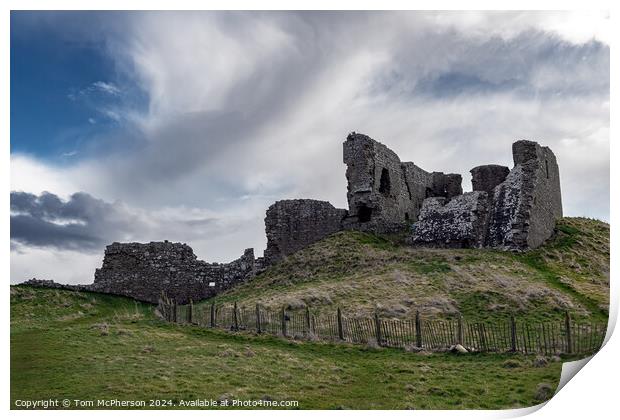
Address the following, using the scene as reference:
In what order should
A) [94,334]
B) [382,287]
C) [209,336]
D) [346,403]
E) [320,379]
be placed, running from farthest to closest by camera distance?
[382,287], [209,336], [94,334], [320,379], [346,403]

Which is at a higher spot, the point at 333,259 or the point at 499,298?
the point at 333,259

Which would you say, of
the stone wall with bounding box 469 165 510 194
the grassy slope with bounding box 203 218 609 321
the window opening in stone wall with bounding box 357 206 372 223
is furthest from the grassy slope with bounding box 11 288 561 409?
the stone wall with bounding box 469 165 510 194

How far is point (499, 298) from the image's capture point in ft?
72.7

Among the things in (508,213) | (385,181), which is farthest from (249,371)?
(385,181)

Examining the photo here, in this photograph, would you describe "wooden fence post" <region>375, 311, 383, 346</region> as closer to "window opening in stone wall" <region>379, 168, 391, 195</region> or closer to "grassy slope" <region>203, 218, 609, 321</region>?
"grassy slope" <region>203, 218, 609, 321</region>

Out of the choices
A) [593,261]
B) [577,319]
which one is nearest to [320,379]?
[577,319]

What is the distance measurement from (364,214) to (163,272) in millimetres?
10784

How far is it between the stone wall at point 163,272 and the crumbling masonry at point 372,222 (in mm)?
48

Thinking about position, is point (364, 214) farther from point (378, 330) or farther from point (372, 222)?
point (378, 330)

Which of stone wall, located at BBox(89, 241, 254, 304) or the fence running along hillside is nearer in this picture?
the fence running along hillside

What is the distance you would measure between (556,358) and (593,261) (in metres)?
14.0

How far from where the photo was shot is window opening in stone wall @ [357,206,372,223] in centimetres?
3366

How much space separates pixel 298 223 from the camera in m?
33.5

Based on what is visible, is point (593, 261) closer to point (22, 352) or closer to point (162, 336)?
point (162, 336)
